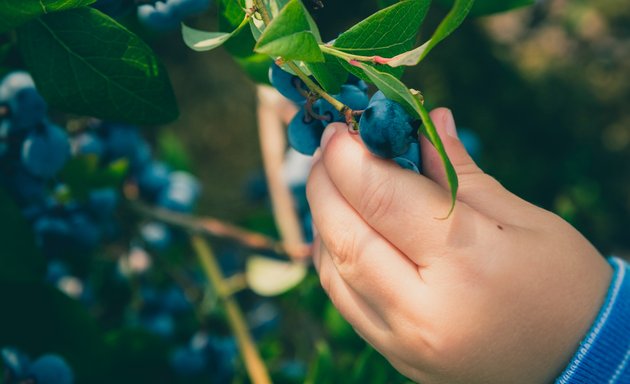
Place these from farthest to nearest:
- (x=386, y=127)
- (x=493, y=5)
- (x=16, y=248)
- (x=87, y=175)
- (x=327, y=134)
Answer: (x=87, y=175)
(x=16, y=248)
(x=493, y=5)
(x=327, y=134)
(x=386, y=127)

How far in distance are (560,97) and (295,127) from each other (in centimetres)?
155

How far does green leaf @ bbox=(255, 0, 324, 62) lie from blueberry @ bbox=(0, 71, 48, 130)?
513 mm

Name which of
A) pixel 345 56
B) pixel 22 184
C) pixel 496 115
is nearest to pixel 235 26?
pixel 345 56

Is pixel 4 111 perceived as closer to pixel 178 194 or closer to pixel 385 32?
pixel 178 194

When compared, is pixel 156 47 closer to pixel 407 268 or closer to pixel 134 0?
pixel 134 0

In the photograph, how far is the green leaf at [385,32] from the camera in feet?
1.95

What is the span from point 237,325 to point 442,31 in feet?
2.92

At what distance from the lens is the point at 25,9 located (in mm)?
671

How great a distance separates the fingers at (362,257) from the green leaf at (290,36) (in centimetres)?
21

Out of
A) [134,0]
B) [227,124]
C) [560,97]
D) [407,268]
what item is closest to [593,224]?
[560,97]

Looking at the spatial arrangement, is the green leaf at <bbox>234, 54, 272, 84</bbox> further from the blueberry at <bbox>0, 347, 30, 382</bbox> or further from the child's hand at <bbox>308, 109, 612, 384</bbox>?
the blueberry at <bbox>0, 347, 30, 382</bbox>

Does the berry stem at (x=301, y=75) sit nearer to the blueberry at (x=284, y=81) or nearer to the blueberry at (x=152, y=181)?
the blueberry at (x=284, y=81)

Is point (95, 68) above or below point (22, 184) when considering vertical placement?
above

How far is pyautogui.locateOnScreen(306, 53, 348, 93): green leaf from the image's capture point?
1.96 feet
